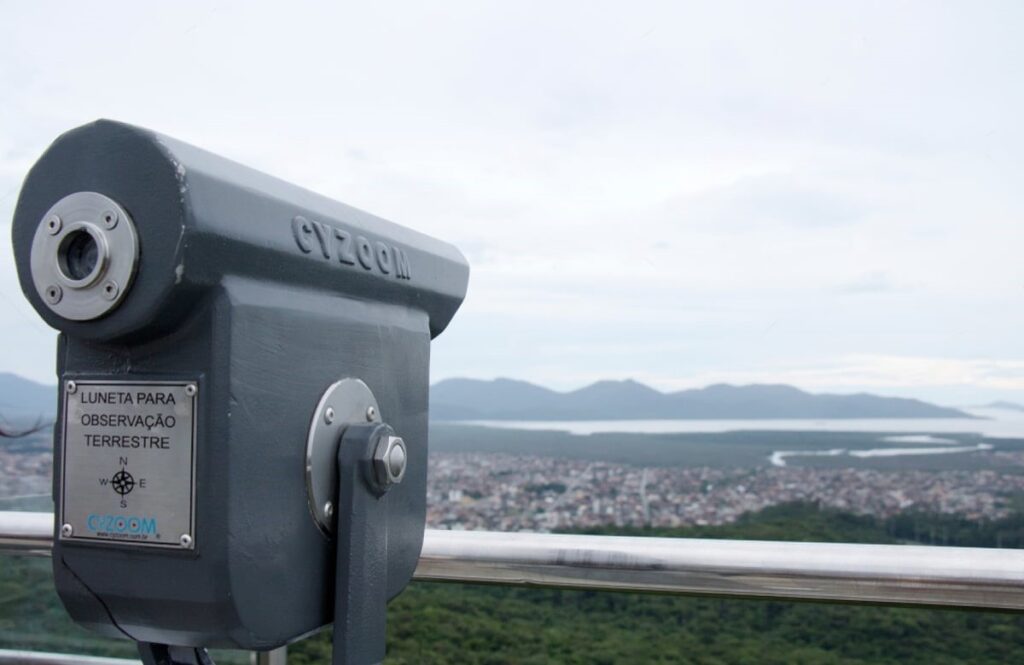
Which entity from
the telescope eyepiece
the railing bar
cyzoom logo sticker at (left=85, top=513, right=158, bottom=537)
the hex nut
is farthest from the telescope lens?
the railing bar

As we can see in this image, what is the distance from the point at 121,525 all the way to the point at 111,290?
0.21 m

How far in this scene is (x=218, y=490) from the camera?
0.86 meters

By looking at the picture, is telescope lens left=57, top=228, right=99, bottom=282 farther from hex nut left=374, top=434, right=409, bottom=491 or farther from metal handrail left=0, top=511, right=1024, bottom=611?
metal handrail left=0, top=511, right=1024, bottom=611

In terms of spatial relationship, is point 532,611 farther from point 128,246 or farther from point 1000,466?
point 1000,466

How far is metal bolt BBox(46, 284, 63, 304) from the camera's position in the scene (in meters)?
0.88

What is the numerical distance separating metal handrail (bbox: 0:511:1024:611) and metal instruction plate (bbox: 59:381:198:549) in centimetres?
69

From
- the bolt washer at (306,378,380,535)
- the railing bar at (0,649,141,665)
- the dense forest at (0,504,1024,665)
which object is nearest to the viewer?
the bolt washer at (306,378,380,535)

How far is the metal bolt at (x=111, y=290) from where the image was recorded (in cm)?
86

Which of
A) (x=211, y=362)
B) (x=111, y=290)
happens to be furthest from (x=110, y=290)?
(x=211, y=362)

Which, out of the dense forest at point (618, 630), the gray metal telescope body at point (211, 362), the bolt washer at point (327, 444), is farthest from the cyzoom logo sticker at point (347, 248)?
the dense forest at point (618, 630)

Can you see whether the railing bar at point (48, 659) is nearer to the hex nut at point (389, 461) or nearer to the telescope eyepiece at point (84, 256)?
the hex nut at point (389, 461)

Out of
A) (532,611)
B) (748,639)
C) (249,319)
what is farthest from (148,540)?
(748,639)

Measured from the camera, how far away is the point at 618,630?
2.01 m

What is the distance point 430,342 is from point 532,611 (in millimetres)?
904
